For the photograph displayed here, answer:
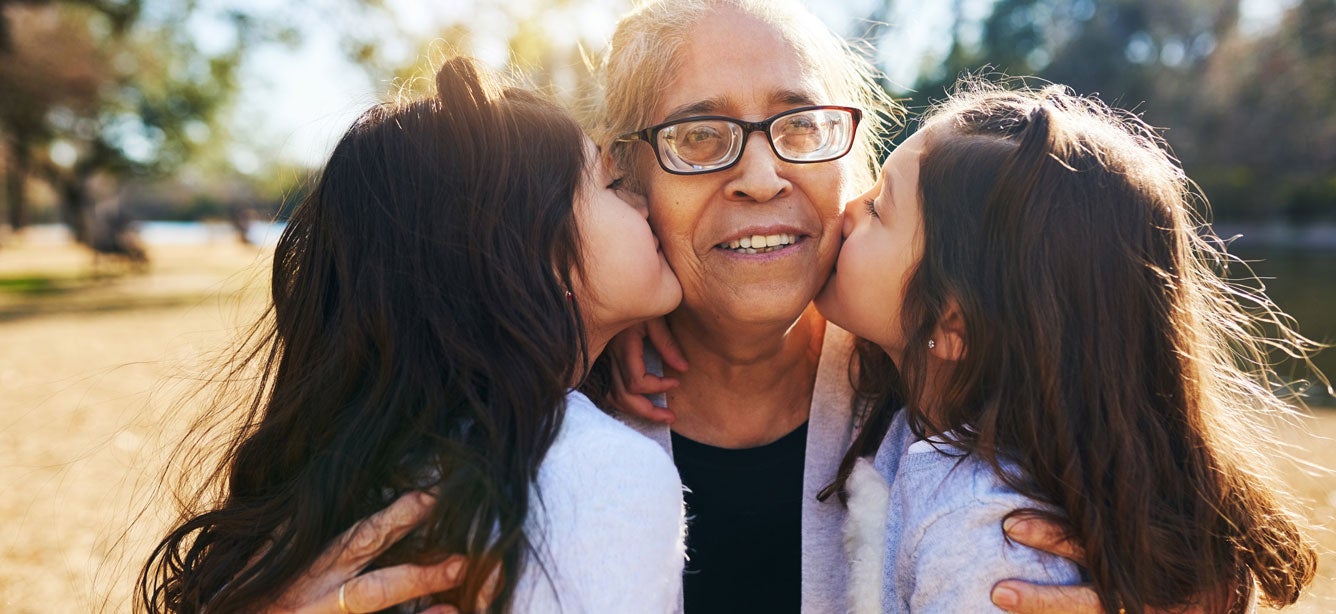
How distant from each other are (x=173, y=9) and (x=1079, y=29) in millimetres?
22717

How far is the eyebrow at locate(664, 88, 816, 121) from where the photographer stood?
9.24ft

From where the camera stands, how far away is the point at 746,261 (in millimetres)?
2852

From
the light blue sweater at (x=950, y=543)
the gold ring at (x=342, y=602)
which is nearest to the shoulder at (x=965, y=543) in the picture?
the light blue sweater at (x=950, y=543)

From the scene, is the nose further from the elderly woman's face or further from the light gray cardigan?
the light gray cardigan

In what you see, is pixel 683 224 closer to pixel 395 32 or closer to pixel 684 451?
pixel 684 451

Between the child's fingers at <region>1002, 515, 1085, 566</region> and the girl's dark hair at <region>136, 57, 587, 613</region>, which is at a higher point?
the girl's dark hair at <region>136, 57, 587, 613</region>

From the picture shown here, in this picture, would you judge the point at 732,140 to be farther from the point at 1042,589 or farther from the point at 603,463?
the point at 1042,589

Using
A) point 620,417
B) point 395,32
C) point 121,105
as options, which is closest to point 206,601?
point 620,417

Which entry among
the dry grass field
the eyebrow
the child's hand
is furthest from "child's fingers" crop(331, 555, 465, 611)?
the eyebrow

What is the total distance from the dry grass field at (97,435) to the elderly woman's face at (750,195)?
131cm

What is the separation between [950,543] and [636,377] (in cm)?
120

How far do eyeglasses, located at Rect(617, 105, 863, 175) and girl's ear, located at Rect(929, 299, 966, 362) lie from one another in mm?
689

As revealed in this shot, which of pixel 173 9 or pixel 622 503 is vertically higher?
pixel 173 9

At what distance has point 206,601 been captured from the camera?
2.10m
